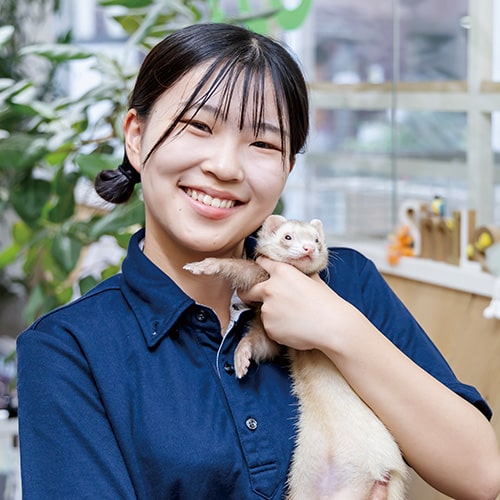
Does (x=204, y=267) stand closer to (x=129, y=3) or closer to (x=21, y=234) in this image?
(x=129, y=3)

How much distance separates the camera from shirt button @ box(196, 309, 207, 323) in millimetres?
1177

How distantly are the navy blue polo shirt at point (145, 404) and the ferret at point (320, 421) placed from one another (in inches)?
1.0

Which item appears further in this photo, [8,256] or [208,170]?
[8,256]

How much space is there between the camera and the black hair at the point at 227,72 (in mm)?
1122


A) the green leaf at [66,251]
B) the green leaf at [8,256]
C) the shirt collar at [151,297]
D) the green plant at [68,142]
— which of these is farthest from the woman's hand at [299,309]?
the green leaf at [8,256]

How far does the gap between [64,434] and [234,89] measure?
471 millimetres

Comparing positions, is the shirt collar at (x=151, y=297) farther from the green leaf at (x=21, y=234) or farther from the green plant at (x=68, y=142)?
the green leaf at (x=21, y=234)

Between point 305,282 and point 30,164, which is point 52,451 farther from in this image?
point 30,164

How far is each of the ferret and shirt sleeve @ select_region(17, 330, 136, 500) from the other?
0.65 ft

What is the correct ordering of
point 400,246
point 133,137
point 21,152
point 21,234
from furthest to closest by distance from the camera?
point 21,234, point 21,152, point 400,246, point 133,137

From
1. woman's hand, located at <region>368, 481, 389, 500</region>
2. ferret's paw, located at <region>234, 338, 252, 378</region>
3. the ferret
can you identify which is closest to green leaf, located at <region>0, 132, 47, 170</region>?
the ferret

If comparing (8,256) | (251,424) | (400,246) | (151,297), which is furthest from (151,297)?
(8,256)

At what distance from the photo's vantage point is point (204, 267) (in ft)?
3.84

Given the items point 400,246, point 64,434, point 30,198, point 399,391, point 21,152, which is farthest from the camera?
point 30,198
